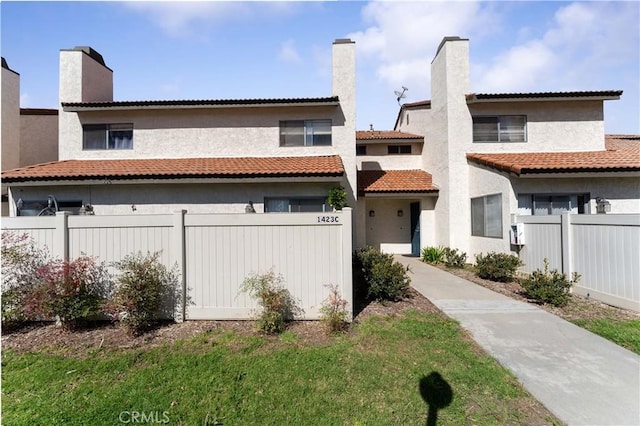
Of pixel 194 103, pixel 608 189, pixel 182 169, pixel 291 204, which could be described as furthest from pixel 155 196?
pixel 608 189

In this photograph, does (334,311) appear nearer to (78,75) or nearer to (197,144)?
(197,144)

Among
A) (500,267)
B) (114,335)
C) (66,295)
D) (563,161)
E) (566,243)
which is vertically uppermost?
(563,161)

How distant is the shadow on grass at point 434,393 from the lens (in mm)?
3670

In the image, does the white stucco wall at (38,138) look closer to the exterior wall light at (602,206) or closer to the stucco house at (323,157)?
the stucco house at (323,157)

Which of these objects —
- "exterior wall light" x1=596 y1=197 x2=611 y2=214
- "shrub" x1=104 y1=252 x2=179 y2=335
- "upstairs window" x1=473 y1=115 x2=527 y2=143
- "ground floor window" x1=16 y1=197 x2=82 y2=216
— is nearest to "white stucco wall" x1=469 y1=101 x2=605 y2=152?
"upstairs window" x1=473 y1=115 x2=527 y2=143

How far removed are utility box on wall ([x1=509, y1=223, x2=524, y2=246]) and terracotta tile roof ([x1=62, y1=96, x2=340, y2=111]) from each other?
7.61 m

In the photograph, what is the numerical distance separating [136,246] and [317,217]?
3.35m

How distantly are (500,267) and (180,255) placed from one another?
29.6 feet

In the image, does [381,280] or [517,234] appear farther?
[517,234]

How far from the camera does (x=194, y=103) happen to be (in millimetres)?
12461

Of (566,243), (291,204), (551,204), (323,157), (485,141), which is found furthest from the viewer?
(485,141)

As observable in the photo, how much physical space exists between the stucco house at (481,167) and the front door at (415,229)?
5 centimetres

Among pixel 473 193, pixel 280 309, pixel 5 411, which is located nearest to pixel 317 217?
pixel 280 309

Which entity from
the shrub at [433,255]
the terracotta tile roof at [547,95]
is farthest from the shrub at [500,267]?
the terracotta tile roof at [547,95]
